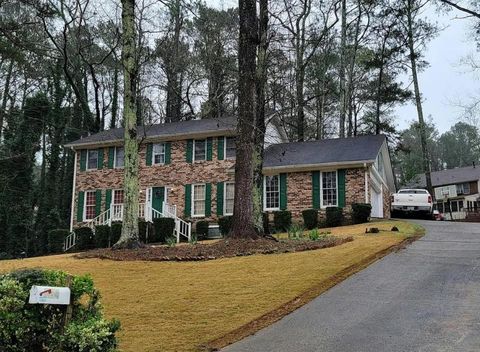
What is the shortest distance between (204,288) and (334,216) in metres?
12.5

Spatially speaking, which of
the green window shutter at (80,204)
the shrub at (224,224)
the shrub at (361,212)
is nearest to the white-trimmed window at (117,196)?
the green window shutter at (80,204)

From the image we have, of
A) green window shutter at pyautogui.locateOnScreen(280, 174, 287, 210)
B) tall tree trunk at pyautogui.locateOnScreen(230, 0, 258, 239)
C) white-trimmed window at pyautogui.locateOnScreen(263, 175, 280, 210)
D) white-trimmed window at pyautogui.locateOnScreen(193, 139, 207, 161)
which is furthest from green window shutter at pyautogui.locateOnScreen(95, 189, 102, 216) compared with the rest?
tall tree trunk at pyautogui.locateOnScreen(230, 0, 258, 239)

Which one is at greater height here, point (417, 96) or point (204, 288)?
point (417, 96)

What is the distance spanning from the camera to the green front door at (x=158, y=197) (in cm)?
2464

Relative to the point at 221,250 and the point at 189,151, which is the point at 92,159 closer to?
the point at 189,151

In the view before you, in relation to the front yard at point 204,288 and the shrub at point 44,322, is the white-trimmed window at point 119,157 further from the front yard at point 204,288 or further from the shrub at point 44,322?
the shrub at point 44,322

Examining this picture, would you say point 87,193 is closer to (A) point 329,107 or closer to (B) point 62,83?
(B) point 62,83

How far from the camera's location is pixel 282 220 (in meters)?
21.3

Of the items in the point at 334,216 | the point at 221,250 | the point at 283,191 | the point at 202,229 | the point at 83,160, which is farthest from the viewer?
the point at 83,160

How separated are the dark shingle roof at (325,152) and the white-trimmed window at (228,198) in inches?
74.2

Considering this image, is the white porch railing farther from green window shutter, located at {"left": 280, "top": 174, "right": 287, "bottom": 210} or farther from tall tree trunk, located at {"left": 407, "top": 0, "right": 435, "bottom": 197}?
tall tree trunk, located at {"left": 407, "top": 0, "right": 435, "bottom": 197}

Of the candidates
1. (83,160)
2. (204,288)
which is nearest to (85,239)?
(83,160)

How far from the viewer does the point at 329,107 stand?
119 feet

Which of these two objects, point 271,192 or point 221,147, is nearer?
point 271,192
